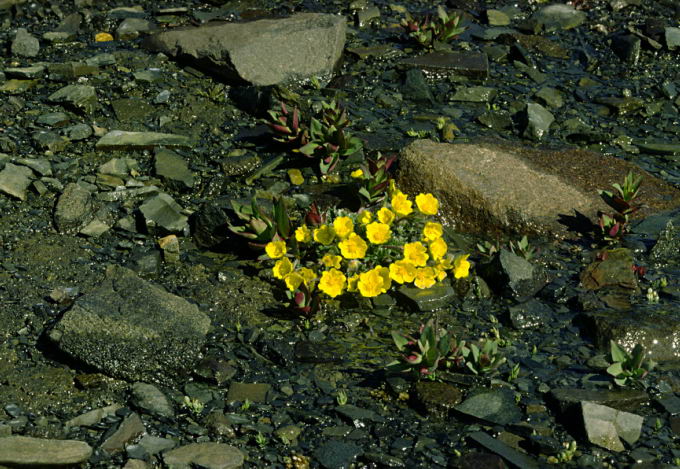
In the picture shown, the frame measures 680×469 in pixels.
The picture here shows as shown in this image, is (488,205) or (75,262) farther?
(488,205)

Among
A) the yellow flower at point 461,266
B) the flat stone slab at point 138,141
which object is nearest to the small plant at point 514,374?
the yellow flower at point 461,266

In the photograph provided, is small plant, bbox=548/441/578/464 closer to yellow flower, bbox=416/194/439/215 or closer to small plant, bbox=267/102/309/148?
yellow flower, bbox=416/194/439/215

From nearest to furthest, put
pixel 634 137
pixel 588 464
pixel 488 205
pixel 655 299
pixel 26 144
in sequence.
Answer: pixel 588 464, pixel 655 299, pixel 488 205, pixel 26 144, pixel 634 137

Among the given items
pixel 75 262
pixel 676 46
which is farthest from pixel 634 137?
pixel 75 262

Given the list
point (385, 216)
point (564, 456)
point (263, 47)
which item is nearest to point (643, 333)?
point (564, 456)

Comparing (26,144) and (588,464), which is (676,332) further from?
(26,144)

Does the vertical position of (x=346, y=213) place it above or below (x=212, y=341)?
above

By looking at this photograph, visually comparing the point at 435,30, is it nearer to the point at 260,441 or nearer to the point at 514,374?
the point at 514,374

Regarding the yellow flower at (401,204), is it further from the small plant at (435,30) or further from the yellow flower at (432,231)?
Answer: the small plant at (435,30)
